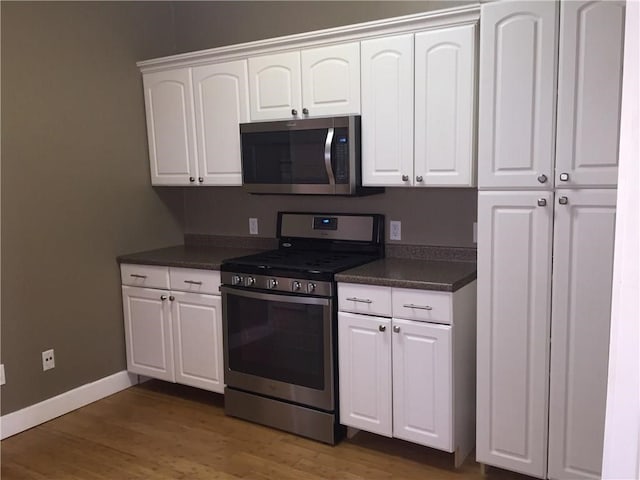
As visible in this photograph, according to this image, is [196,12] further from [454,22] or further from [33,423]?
[33,423]

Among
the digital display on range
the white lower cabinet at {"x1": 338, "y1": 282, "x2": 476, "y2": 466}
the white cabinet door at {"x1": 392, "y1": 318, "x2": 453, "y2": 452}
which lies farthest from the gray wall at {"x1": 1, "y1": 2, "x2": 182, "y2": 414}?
the white cabinet door at {"x1": 392, "y1": 318, "x2": 453, "y2": 452}

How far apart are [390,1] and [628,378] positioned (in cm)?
288

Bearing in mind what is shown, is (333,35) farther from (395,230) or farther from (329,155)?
(395,230)

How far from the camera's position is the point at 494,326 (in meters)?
2.44

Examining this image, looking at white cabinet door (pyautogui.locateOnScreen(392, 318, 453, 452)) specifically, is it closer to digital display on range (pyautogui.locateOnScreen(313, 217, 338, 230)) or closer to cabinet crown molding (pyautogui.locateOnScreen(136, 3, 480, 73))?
digital display on range (pyautogui.locateOnScreen(313, 217, 338, 230))

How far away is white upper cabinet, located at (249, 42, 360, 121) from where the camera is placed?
9.59 ft

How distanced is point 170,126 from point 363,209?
1.39m

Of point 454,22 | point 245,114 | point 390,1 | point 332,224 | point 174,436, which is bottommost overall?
point 174,436

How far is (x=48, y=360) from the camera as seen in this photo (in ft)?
10.7

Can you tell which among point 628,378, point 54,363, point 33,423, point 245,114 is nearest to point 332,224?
point 245,114

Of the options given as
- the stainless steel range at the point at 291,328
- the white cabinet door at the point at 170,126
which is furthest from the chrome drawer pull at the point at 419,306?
the white cabinet door at the point at 170,126

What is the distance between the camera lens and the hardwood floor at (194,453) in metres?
2.66

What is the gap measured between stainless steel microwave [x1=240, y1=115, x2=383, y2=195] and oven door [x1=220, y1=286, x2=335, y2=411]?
627mm

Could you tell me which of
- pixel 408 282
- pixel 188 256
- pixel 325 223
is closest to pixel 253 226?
pixel 188 256
